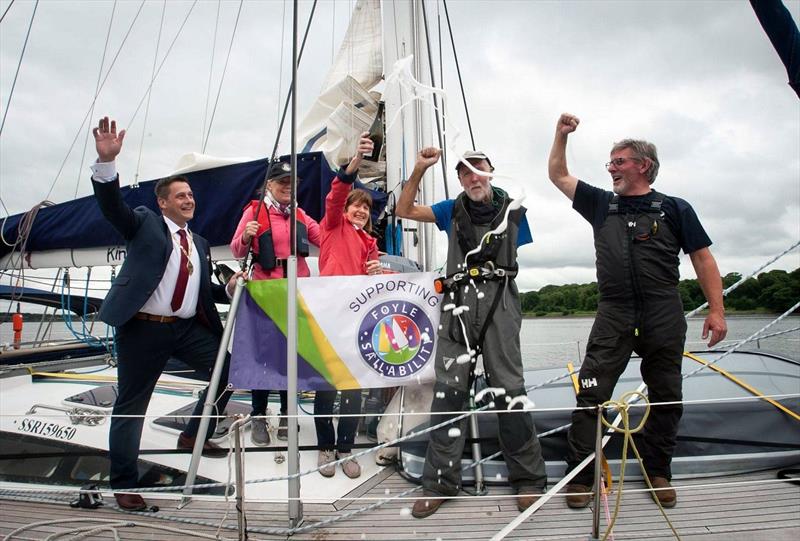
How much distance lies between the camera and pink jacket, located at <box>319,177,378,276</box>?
279cm

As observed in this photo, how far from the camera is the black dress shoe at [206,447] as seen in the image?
8.54 ft

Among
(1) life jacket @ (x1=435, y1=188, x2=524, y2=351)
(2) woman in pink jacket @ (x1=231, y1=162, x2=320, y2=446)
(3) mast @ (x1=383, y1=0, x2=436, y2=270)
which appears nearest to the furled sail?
(3) mast @ (x1=383, y1=0, x2=436, y2=270)

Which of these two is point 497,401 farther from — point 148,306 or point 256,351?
point 148,306

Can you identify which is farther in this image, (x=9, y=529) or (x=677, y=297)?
(x=677, y=297)

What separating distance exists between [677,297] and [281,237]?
6.89 ft

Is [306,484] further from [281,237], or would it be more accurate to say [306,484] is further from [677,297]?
[677,297]

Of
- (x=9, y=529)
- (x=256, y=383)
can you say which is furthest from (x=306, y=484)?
(x=9, y=529)

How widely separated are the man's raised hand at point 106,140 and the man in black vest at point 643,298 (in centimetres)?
201

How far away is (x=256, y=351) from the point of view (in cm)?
247

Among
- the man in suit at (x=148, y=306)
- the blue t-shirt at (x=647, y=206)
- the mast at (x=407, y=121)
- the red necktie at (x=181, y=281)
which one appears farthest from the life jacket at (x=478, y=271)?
the mast at (x=407, y=121)

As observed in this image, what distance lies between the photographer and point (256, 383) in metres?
2.44

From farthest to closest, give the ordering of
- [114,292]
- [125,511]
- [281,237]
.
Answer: [281,237], [114,292], [125,511]

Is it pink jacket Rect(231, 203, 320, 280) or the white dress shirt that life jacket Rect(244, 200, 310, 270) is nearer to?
pink jacket Rect(231, 203, 320, 280)

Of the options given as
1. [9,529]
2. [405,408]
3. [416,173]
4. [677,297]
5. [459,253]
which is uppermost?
[416,173]
